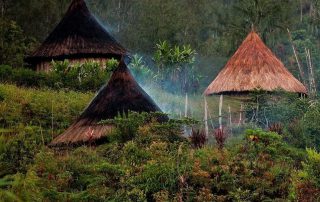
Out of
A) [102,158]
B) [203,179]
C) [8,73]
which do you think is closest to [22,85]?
[8,73]

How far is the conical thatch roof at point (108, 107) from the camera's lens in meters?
16.1

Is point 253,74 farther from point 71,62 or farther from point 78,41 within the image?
point 71,62

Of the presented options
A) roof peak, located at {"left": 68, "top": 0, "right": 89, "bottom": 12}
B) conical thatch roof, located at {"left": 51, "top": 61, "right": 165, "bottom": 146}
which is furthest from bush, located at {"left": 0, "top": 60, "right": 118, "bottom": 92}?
conical thatch roof, located at {"left": 51, "top": 61, "right": 165, "bottom": 146}

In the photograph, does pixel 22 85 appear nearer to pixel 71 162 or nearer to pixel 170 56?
pixel 71 162

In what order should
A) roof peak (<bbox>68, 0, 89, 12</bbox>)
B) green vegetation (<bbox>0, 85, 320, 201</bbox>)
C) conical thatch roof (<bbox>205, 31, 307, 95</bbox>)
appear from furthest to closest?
roof peak (<bbox>68, 0, 89, 12</bbox>), conical thatch roof (<bbox>205, 31, 307, 95</bbox>), green vegetation (<bbox>0, 85, 320, 201</bbox>)

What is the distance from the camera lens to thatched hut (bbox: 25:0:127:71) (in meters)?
31.0

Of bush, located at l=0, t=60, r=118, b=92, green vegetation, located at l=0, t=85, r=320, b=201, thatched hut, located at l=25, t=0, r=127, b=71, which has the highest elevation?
thatched hut, located at l=25, t=0, r=127, b=71

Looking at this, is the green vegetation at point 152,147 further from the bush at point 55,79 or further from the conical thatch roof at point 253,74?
the conical thatch roof at point 253,74

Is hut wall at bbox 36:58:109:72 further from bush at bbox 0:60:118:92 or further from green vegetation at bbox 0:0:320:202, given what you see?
bush at bbox 0:60:118:92

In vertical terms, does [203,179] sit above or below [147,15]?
below

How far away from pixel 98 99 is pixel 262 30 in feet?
109

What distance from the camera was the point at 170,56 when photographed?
3991 centimetres

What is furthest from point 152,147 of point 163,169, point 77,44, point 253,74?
point 77,44

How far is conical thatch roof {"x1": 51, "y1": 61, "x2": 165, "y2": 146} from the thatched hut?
13676mm
